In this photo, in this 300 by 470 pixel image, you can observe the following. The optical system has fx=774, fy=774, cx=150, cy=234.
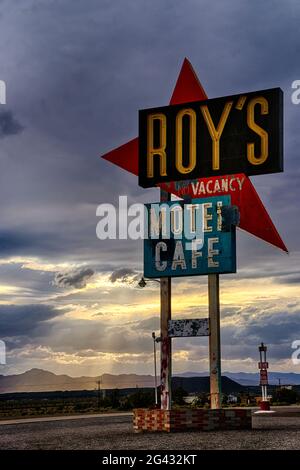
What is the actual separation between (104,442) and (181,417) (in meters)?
3.76

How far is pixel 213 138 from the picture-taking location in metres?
25.8

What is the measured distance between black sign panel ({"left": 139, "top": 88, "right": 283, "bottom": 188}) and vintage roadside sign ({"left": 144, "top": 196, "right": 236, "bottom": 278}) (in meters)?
1.16

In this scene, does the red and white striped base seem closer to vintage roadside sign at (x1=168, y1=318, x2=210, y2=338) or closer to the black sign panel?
vintage roadside sign at (x1=168, y1=318, x2=210, y2=338)

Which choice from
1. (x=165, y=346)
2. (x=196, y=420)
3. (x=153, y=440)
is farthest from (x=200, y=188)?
(x=153, y=440)

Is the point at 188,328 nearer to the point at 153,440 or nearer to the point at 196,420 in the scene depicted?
the point at 196,420

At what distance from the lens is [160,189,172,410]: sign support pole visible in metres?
25.4

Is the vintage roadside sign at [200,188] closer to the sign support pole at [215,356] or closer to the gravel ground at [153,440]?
the sign support pole at [215,356]

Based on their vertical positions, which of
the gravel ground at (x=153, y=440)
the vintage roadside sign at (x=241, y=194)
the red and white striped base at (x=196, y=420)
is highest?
the vintage roadside sign at (x=241, y=194)

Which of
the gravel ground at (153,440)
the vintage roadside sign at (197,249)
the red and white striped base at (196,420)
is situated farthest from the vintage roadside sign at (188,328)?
the gravel ground at (153,440)

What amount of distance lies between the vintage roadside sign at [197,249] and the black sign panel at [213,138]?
1.16 meters

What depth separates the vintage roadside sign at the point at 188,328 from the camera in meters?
24.5

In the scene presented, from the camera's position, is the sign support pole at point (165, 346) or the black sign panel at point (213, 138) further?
the sign support pole at point (165, 346)

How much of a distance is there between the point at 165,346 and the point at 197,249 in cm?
336
